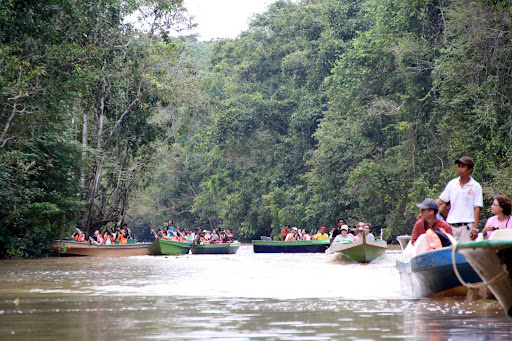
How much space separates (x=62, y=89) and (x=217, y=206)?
108 ft

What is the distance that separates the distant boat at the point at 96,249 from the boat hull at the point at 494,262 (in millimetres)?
19702

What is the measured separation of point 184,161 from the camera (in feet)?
186

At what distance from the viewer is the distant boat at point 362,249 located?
19.4m

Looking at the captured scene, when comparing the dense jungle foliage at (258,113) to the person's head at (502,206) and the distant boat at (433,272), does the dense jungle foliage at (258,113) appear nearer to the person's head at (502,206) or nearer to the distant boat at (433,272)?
the person's head at (502,206)

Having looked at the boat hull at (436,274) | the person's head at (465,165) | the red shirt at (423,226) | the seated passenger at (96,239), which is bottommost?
the boat hull at (436,274)

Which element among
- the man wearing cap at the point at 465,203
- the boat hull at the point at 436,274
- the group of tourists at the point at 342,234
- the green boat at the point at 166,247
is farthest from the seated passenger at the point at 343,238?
the man wearing cap at the point at 465,203

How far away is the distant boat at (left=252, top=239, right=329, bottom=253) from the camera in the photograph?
2748 cm

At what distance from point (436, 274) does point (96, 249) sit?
1910 centimetres

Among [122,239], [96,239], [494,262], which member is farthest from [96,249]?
[494,262]

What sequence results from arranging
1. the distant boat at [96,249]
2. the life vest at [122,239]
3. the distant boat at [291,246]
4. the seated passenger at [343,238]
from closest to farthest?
1. the seated passenger at [343,238]
2. the distant boat at [96,249]
3. the distant boat at [291,246]
4. the life vest at [122,239]

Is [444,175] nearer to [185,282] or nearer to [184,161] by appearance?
[185,282]

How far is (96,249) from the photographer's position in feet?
84.0

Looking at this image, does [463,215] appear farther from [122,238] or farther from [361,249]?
[122,238]

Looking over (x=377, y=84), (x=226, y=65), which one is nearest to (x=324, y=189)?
(x=377, y=84)
